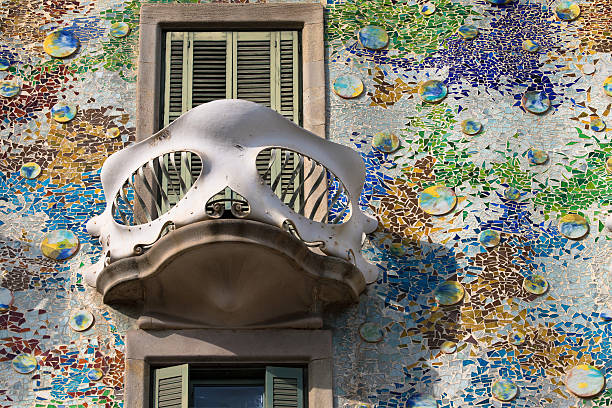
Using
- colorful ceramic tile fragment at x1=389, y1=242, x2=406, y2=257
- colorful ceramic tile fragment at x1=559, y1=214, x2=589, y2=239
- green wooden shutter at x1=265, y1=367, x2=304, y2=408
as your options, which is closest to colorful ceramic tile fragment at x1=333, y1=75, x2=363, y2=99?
colorful ceramic tile fragment at x1=389, y1=242, x2=406, y2=257

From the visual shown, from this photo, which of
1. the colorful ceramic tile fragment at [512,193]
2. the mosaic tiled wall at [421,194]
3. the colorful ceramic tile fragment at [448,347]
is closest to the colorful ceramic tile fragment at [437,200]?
the mosaic tiled wall at [421,194]

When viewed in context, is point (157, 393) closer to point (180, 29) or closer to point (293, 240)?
point (293, 240)

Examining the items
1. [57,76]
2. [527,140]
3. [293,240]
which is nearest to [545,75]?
[527,140]

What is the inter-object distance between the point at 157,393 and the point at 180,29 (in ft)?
12.6

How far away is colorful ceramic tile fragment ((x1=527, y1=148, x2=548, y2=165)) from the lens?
1612 cm

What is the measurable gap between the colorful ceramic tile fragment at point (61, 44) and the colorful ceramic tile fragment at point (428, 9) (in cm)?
325

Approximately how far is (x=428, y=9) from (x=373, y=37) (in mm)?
631

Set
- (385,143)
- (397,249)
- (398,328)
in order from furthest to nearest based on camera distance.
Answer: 1. (385,143)
2. (397,249)
3. (398,328)

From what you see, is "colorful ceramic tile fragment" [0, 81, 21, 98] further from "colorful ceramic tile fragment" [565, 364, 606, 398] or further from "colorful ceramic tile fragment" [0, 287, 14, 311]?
"colorful ceramic tile fragment" [565, 364, 606, 398]

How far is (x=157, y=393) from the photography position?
48.4 feet

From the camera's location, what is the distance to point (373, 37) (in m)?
16.9

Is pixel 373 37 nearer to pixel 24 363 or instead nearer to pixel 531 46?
pixel 531 46

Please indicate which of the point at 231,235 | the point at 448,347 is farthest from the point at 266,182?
the point at 448,347

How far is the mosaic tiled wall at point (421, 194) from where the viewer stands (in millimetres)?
14930
